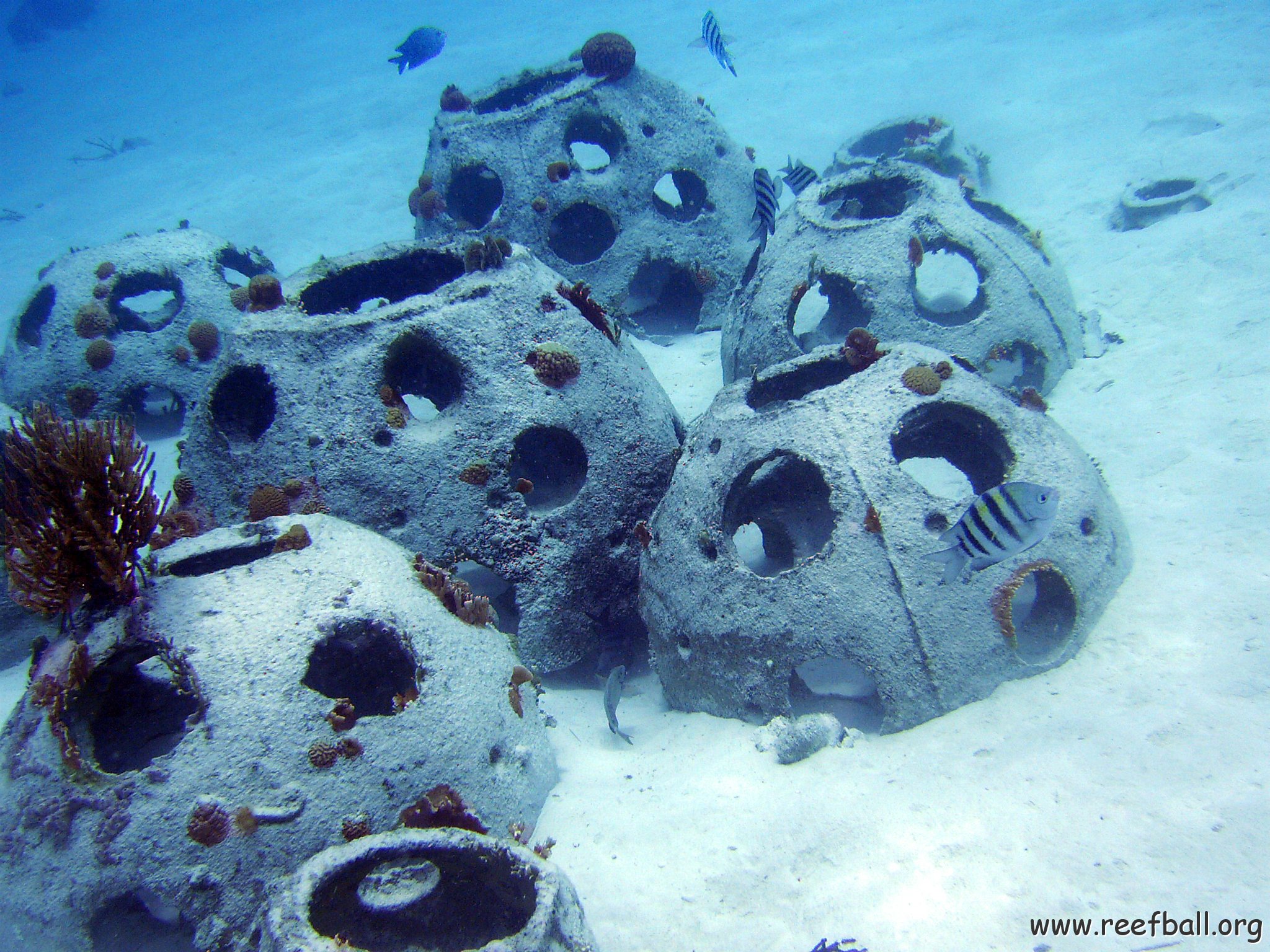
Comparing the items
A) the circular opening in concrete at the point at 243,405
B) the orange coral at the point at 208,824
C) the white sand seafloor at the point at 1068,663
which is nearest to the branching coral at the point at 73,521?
the orange coral at the point at 208,824

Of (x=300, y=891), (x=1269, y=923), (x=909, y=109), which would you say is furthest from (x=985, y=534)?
(x=909, y=109)

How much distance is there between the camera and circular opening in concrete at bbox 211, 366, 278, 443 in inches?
222

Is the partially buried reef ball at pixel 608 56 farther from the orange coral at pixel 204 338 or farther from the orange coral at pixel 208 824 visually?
the orange coral at pixel 208 824

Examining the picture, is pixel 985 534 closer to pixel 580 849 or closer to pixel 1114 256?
pixel 580 849

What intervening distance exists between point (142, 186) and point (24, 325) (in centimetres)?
2560

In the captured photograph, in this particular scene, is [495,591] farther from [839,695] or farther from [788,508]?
[839,695]

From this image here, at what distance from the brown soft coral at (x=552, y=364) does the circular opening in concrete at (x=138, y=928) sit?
403 centimetres

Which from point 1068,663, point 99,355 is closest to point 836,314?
point 1068,663

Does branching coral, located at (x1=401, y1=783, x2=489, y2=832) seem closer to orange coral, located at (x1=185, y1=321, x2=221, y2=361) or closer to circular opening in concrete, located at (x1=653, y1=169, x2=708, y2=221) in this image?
orange coral, located at (x1=185, y1=321, x2=221, y2=361)

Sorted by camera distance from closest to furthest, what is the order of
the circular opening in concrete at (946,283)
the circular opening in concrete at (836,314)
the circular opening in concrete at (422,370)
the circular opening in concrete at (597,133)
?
the circular opening in concrete at (422,370) → the circular opening in concrete at (836,314) → the circular opening in concrete at (946,283) → the circular opening in concrete at (597,133)

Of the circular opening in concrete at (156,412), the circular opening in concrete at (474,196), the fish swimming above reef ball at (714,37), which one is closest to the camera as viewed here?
the circular opening in concrete at (156,412)

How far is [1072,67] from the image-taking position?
20641mm

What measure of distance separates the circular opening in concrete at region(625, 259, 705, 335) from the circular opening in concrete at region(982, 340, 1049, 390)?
486 centimetres

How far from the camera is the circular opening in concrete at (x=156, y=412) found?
947 centimetres
